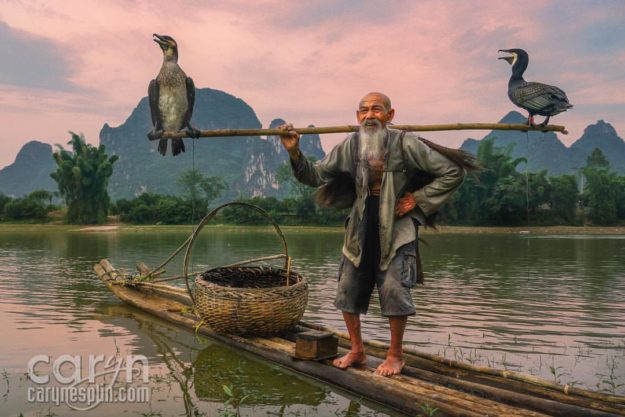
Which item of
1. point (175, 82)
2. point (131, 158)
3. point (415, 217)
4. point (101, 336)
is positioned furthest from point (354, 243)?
point (131, 158)

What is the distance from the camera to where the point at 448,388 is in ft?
11.3

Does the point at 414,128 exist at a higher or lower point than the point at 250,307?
higher

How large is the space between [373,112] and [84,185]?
151 ft

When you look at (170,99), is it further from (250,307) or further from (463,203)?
(463,203)

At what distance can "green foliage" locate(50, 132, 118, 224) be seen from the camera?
147ft

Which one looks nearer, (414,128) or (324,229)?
(414,128)

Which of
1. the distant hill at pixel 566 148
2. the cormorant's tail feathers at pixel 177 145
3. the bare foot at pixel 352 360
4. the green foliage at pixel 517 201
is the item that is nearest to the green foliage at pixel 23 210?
the green foliage at pixel 517 201

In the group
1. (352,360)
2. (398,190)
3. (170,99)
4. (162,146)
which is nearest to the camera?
(398,190)

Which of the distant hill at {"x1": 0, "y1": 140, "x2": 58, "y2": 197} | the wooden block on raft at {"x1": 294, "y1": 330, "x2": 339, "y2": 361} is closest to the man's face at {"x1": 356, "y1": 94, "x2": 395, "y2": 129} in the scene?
the wooden block on raft at {"x1": 294, "y1": 330, "x2": 339, "y2": 361}

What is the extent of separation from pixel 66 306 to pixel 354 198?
18.4ft

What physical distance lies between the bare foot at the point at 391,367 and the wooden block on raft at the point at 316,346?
481mm

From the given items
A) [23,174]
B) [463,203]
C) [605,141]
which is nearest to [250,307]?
[463,203]

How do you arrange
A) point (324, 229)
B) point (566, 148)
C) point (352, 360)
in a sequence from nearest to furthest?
1. point (352, 360)
2. point (324, 229)
3. point (566, 148)

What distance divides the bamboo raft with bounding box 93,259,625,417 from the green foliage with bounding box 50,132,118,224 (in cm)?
4396
